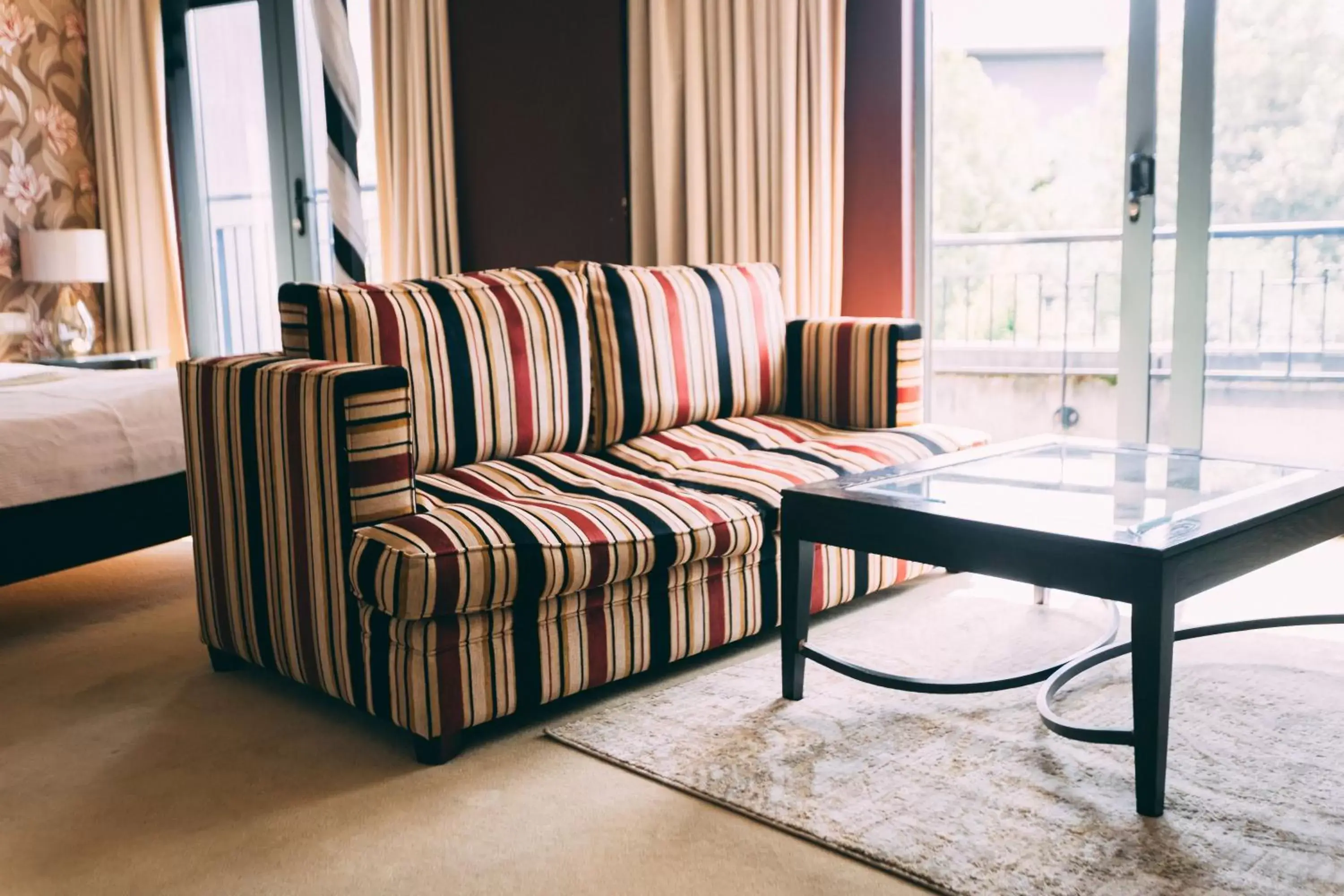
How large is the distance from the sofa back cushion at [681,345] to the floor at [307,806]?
29.5 inches

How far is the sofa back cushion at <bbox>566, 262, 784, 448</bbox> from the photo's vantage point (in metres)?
3.17

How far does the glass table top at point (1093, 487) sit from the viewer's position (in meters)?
1.96

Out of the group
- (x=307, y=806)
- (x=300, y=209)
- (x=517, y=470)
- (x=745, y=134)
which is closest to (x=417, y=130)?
(x=300, y=209)

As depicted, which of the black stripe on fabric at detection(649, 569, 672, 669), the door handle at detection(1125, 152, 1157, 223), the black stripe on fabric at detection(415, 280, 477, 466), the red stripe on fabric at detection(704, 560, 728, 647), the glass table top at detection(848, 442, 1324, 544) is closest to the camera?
the glass table top at detection(848, 442, 1324, 544)

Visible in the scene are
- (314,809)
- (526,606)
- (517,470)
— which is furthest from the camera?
(517,470)

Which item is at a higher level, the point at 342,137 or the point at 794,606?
the point at 342,137

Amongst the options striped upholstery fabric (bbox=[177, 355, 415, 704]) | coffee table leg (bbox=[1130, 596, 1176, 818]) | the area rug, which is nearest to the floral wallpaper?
striped upholstery fabric (bbox=[177, 355, 415, 704])

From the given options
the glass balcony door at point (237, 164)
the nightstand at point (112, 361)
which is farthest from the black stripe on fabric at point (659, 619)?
the glass balcony door at point (237, 164)

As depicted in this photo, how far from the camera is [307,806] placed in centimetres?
202

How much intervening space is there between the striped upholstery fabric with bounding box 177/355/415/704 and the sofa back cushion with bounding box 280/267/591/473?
0.19 meters

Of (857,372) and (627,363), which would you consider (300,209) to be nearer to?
(627,363)

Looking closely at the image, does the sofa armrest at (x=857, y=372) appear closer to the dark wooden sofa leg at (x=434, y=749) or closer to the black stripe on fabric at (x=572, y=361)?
the black stripe on fabric at (x=572, y=361)

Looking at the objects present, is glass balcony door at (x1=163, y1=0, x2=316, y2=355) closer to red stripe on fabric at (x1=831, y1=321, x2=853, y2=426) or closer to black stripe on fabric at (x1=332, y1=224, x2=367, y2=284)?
black stripe on fabric at (x1=332, y1=224, x2=367, y2=284)

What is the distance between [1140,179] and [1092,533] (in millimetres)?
2335
